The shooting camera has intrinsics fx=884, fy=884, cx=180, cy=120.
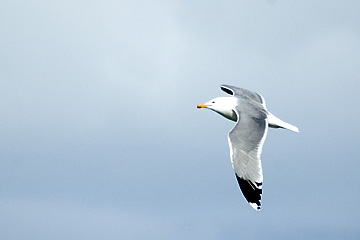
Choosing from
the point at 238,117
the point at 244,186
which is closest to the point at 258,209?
the point at 244,186

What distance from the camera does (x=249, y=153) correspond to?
20.5 m

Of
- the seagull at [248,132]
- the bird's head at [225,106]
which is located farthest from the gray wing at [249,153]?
the bird's head at [225,106]

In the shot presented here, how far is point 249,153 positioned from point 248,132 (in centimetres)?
97

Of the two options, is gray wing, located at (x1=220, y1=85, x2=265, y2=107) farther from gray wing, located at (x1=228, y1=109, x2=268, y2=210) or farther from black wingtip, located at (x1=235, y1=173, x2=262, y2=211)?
black wingtip, located at (x1=235, y1=173, x2=262, y2=211)

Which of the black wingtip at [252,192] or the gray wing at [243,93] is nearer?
the black wingtip at [252,192]

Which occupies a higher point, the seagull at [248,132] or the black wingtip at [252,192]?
the seagull at [248,132]

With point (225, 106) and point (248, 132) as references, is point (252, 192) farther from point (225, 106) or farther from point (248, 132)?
point (225, 106)

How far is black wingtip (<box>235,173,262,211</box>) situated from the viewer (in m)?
19.8

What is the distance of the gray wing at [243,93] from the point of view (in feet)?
82.1

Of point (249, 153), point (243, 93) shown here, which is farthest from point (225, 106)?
point (249, 153)

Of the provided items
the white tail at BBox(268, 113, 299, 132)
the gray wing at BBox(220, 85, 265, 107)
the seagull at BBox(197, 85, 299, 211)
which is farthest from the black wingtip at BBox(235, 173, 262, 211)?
the gray wing at BBox(220, 85, 265, 107)

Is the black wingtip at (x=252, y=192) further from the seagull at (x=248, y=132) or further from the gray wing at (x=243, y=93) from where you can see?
the gray wing at (x=243, y=93)

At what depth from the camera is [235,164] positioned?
20219 mm

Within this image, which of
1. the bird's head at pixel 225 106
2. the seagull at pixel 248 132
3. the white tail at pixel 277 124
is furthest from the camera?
the bird's head at pixel 225 106
